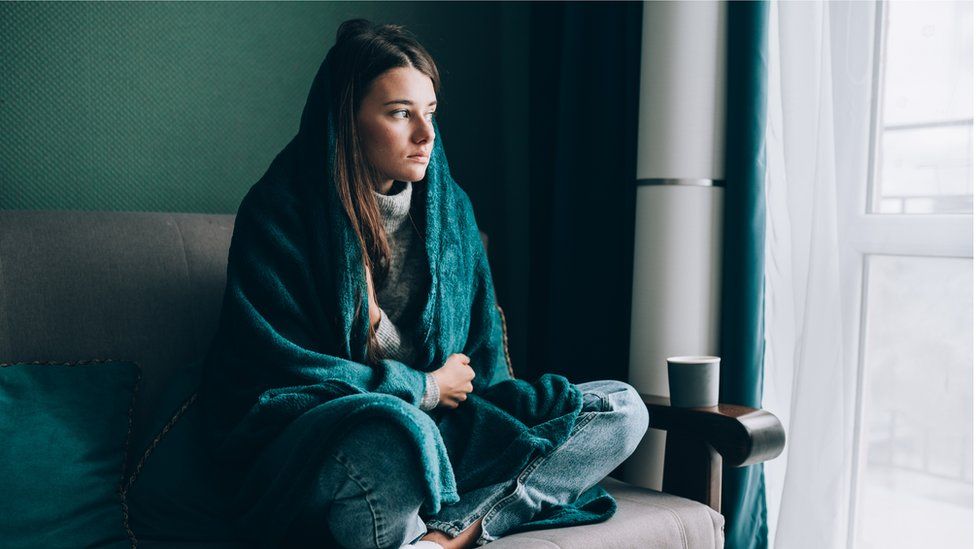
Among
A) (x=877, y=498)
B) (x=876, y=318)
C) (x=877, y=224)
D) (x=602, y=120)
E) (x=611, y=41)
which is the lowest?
(x=877, y=498)

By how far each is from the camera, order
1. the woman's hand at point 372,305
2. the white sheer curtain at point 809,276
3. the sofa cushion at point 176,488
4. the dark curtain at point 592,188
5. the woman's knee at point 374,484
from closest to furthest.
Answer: the woman's knee at point 374,484 → the sofa cushion at point 176,488 → the woman's hand at point 372,305 → the white sheer curtain at point 809,276 → the dark curtain at point 592,188

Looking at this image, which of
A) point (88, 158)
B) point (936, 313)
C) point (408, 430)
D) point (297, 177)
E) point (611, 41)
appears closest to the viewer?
point (408, 430)

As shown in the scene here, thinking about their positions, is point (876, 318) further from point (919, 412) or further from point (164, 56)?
point (164, 56)

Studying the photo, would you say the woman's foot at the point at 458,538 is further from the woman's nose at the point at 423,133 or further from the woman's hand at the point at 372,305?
the woman's nose at the point at 423,133

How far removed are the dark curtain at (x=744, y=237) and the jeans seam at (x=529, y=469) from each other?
0.49 m

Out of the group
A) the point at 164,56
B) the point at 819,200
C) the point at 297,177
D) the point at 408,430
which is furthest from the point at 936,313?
the point at 164,56

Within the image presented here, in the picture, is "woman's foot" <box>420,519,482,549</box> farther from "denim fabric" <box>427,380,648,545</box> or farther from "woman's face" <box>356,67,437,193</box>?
"woman's face" <box>356,67,437,193</box>

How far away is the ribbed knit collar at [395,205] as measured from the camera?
5.12ft

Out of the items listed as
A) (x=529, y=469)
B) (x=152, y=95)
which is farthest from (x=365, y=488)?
(x=152, y=95)

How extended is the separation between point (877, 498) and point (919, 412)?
20 cm

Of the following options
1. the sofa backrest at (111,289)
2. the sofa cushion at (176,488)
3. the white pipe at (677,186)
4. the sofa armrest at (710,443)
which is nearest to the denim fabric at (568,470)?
the sofa armrest at (710,443)

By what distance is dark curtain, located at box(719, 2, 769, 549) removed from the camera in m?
1.74

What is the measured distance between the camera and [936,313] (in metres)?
1.64

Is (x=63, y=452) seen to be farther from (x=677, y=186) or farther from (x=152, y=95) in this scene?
(x=677, y=186)
